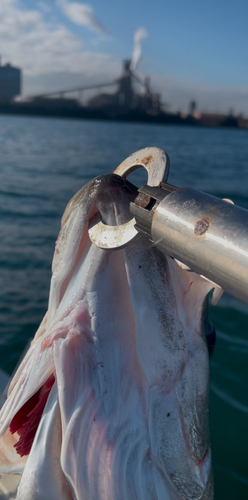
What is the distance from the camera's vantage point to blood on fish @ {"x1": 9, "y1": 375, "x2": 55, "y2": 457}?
1.47 metres

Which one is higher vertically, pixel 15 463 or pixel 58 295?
pixel 58 295

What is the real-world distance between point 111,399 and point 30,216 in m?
7.61

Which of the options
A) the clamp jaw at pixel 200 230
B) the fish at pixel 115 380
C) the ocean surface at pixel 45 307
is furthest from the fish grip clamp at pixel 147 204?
the ocean surface at pixel 45 307

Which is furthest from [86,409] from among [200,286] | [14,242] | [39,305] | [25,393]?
[14,242]

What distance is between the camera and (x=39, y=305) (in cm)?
480

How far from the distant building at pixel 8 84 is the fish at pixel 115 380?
263ft

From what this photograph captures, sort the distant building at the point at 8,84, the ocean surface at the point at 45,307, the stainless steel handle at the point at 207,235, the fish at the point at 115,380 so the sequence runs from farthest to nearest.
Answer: the distant building at the point at 8,84, the ocean surface at the point at 45,307, the fish at the point at 115,380, the stainless steel handle at the point at 207,235

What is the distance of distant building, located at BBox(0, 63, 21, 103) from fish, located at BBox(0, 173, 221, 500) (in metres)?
80.3

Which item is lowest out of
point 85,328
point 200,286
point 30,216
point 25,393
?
point 30,216

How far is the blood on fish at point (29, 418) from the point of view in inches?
57.8

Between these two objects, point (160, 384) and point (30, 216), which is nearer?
point (160, 384)

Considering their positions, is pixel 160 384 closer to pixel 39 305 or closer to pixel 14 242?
pixel 39 305

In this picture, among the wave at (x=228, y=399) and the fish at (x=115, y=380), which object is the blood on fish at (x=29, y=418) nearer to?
the fish at (x=115, y=380)

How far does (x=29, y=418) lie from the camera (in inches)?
58.6
